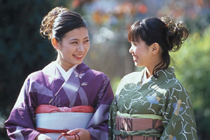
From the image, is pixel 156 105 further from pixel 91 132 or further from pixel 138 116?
pixel 91 132

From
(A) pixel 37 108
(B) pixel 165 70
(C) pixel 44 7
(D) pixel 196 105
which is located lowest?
(D) pixel 196 105

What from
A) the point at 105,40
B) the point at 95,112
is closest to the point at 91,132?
the point at 95,112

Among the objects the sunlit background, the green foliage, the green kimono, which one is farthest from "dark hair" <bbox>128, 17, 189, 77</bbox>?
the green foliage

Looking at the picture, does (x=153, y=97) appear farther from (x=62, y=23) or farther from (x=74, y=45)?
(x=62, y=23)

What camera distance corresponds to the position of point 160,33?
2709mm

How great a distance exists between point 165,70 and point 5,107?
2035mm

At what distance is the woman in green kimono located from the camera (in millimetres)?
2527

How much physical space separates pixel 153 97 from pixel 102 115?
0.49 meters

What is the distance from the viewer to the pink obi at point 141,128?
2576 mm

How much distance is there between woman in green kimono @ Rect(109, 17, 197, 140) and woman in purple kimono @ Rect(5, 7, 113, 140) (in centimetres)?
15

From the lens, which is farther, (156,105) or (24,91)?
(24,91)

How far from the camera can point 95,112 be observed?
2.81 metres

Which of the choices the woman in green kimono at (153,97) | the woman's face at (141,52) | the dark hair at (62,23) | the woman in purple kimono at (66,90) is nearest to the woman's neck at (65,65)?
the woman in purple kimono at (66,90)

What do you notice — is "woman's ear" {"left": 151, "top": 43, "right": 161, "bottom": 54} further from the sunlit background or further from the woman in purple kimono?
the sunlit background
